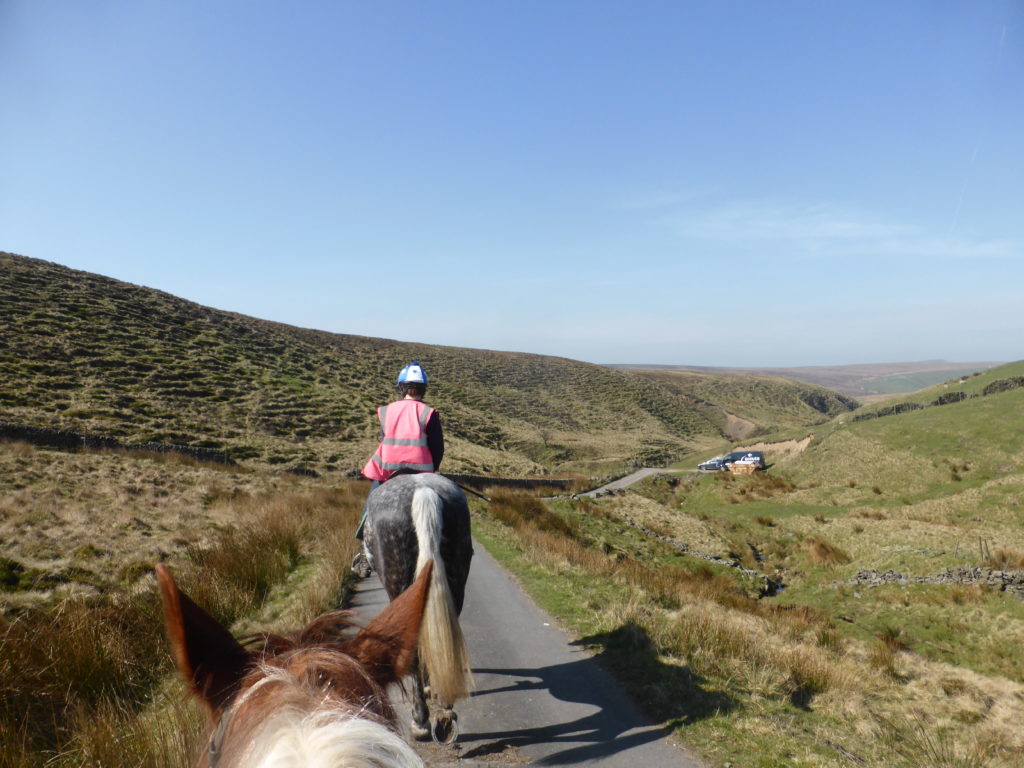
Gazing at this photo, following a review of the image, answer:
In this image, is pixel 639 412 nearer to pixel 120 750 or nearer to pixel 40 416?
pixel 40 416

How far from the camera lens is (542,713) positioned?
197 inches

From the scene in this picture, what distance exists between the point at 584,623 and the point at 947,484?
24.2 metres

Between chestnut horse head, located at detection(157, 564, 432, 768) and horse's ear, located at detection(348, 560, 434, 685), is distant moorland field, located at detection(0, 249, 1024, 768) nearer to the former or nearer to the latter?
chestnut horse head, located at detection(157, 564, 432, 768)

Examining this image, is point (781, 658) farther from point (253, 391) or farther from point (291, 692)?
point (253, 391)

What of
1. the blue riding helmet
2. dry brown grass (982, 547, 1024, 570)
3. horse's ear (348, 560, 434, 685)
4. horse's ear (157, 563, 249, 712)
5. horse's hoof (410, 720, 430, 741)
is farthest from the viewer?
dry brown grass (982, 547, 1024, 570)

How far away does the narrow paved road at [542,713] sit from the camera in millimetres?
4312

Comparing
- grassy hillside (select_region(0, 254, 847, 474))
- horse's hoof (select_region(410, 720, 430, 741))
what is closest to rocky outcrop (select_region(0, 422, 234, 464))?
grassy hillside (select_region(0, 254, 847, 474))

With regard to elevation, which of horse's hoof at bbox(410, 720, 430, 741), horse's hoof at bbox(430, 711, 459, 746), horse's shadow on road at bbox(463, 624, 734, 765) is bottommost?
horse's shadow on road at bbox(463, 624, 734, 765)

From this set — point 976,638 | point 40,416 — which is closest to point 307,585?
point 976,638

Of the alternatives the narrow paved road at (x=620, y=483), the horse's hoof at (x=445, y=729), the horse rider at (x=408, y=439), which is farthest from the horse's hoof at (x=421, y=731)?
the narrow paved road at (x=620, y=483)

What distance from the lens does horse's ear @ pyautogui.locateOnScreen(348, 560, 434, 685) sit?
170 cm

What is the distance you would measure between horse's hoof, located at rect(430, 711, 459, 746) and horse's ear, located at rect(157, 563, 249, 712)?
9.85 ft

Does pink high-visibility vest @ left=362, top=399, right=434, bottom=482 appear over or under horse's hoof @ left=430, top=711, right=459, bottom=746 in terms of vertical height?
over

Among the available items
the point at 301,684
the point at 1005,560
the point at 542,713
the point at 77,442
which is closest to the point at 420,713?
the point at 542,713
